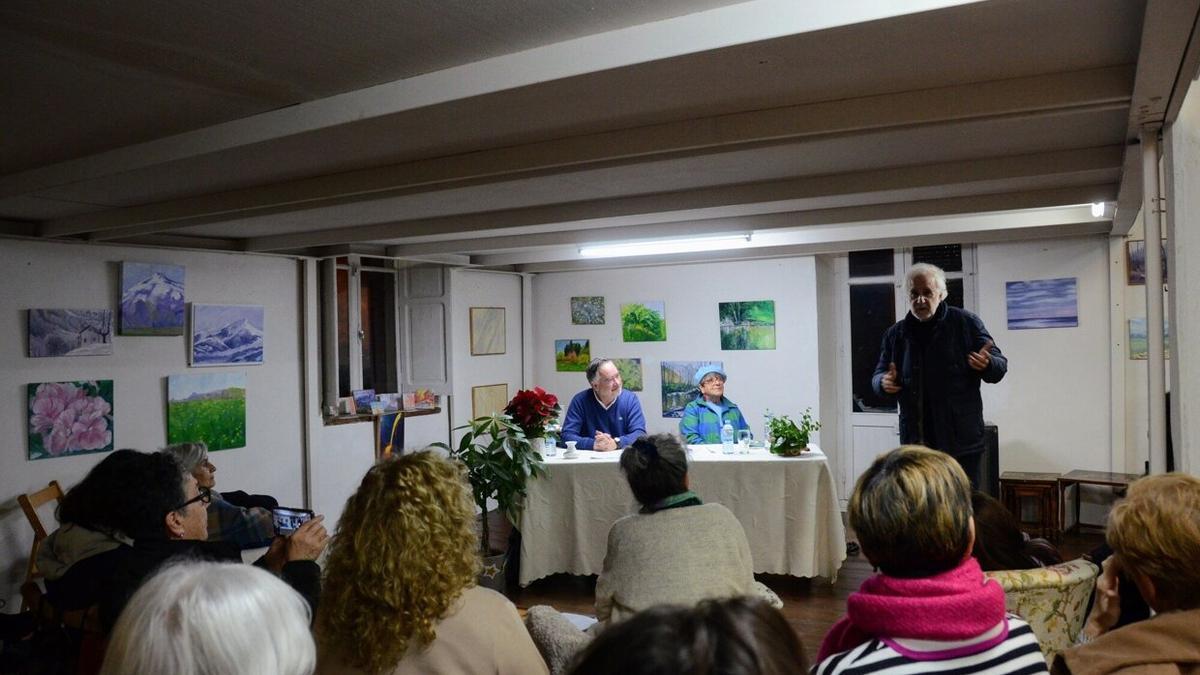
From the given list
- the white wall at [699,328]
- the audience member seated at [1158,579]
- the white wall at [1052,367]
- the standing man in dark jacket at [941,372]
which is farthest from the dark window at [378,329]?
the audience member seated at [1158,579]

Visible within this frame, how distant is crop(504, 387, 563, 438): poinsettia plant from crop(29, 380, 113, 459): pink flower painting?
2575 millimetres

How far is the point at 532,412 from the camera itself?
17.8 feet

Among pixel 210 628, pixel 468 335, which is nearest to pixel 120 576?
pixel 210 628

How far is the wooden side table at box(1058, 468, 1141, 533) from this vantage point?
603 cm

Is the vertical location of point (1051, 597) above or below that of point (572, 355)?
below

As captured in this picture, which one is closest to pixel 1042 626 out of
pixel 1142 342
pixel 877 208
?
pixel 877 208

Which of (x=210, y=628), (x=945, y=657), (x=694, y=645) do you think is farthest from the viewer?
(x=945, y=657)

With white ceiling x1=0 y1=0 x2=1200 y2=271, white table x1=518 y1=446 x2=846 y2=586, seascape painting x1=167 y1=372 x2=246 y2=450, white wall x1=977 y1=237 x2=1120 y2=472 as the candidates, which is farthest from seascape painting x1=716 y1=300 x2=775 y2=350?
seascape painting x1=167 y1=372 x2=246 y2=450

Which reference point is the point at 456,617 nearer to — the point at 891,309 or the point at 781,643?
the point at 781,643

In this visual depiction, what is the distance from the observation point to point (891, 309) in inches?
286

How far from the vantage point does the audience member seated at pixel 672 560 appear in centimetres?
277

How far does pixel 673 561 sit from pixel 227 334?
4.24 metres

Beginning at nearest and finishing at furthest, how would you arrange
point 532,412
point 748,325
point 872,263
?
point 532,412 → point 872,263 → point 748,325

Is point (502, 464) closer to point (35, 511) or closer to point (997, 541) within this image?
point (35, 511)
